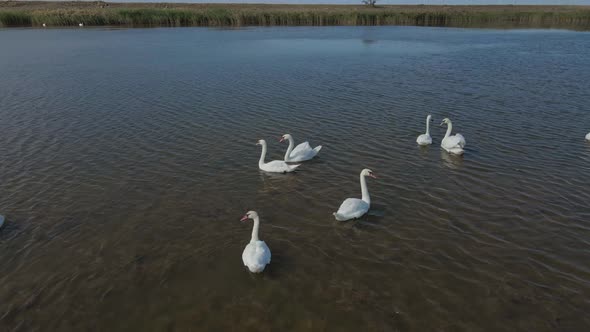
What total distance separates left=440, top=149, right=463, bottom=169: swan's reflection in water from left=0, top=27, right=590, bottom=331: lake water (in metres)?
0.08

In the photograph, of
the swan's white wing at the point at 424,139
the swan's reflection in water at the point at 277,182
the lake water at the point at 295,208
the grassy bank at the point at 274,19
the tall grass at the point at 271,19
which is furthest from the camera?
the tall grass at the point at 271,19

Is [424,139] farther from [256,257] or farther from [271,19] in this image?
[271,19]

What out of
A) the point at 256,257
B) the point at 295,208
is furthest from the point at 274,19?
the point at 256,257

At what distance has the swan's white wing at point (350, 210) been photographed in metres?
8.56

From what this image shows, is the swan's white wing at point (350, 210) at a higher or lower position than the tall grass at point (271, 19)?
lower

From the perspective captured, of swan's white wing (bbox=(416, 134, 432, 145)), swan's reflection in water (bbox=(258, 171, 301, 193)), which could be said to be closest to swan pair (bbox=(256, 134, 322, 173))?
swan's reflection in water (bbox=(258, 171, 301, 193))

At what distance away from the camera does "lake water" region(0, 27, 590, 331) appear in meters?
6.49

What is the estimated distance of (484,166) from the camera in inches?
444

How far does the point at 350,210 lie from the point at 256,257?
244cm

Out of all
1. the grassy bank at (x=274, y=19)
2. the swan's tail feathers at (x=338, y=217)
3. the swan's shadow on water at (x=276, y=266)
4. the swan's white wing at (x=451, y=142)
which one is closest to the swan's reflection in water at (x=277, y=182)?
the swan's tail feathers at (x=338, y=217)

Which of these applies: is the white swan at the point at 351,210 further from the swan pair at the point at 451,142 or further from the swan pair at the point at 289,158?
the swan pair at the point at 451,142

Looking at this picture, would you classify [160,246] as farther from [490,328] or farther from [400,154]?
[400,154]

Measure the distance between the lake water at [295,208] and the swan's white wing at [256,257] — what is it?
0.85 feet

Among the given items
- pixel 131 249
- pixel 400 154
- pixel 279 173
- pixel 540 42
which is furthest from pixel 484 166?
pixel 540 42
